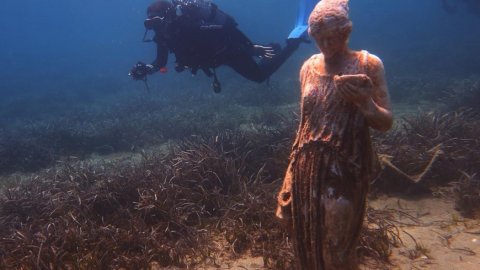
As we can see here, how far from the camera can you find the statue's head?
2168mm

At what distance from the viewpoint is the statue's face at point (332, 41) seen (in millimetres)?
2193

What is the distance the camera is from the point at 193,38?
806 cm

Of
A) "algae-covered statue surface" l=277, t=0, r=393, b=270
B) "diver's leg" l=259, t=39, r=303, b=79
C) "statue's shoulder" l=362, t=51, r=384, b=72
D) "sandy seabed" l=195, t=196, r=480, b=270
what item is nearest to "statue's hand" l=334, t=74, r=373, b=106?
"algae-covered statue surface" l=277, t=0, r=393, b=270

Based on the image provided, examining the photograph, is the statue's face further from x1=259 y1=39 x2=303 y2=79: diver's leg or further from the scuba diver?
x1=259 y1=39 x2=303 y2=79: diver's leg

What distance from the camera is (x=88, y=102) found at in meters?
22.9

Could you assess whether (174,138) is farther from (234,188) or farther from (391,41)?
(391,41)

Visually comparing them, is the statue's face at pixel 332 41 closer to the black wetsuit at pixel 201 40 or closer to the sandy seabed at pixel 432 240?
the sandy seabed at pixel 432 240

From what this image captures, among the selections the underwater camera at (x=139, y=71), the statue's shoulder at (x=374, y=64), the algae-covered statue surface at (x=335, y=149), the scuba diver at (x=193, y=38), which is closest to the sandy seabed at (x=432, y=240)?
the algae-covered statue surface at (x=335, y=149)

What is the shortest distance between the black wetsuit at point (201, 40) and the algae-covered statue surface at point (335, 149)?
6132 millimetres

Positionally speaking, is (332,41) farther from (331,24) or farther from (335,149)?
(335,149)

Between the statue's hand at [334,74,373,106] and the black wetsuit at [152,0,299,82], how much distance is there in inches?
251

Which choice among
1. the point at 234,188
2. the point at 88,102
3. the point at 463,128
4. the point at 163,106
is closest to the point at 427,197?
the point at 463,128

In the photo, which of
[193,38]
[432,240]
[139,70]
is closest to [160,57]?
[139,70]

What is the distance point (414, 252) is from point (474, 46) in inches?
940
